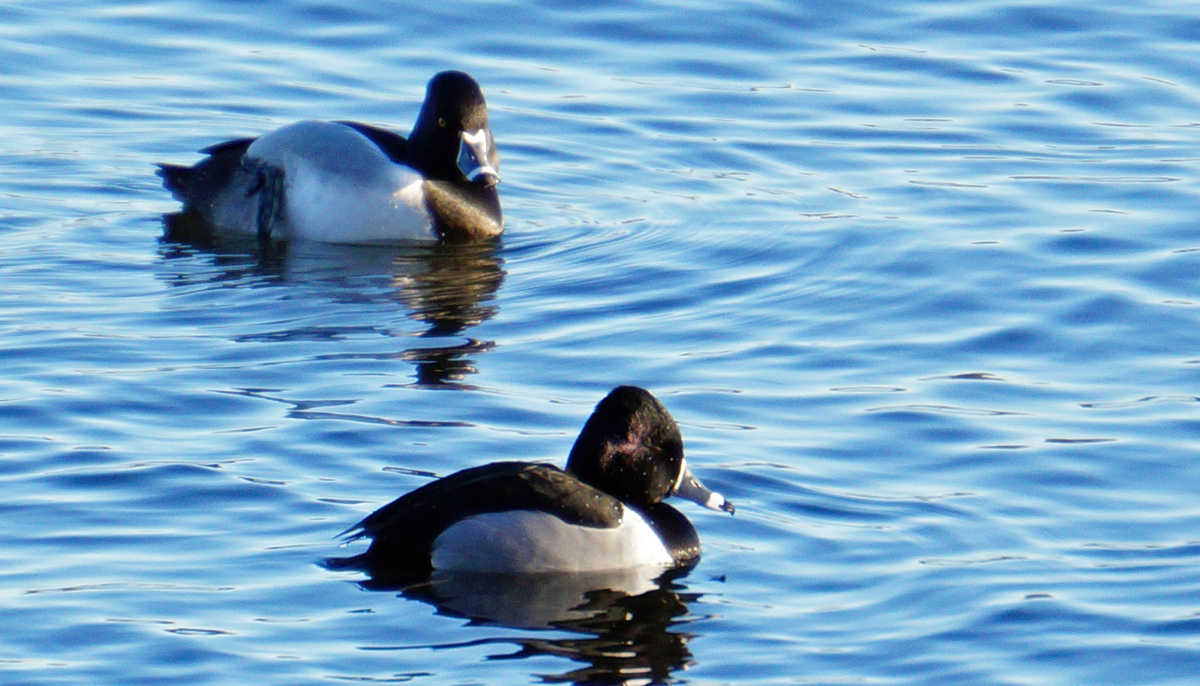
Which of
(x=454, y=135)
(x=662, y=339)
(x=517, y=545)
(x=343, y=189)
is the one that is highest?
(x=454, y=135)

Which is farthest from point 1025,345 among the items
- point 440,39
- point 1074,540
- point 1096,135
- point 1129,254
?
point 440,39

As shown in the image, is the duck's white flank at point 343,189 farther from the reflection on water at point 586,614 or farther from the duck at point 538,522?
the reflection on water at point 586,614

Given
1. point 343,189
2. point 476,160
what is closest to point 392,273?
point 343,189

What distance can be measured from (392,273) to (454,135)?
1.13 m

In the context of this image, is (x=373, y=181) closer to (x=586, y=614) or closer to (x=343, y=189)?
(x=343, y=189)

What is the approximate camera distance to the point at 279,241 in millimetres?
11742

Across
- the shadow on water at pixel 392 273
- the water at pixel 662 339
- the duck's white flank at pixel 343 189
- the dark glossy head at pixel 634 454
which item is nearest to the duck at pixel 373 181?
the duck's white flank at pixel 343 189

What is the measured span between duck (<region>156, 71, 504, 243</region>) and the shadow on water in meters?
0.11

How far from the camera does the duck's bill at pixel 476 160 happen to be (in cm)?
1173

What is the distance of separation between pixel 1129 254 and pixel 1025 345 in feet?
5.49

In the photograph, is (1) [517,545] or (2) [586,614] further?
(1) [517,545]

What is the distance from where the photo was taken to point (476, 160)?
1179 centimetres

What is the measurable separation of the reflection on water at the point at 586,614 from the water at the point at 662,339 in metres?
0.02

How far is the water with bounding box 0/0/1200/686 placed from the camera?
666 cm
